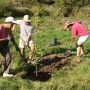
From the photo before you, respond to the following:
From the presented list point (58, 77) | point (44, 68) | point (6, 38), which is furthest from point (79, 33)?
point (6, 38)

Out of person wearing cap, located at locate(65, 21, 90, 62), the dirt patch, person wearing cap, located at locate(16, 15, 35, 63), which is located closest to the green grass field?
the dirt patch

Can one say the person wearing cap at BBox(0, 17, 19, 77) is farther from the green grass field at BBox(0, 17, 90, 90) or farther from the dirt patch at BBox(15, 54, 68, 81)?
the dirt patch at BBox(15, 54, 68, 81)

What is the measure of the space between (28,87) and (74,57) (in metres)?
3.22

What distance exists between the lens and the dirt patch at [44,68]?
45.7 ft

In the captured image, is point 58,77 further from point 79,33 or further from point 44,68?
point 79,33

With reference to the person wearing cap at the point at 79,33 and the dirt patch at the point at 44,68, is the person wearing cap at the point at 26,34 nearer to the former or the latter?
the dirt patch at the point at 44,68

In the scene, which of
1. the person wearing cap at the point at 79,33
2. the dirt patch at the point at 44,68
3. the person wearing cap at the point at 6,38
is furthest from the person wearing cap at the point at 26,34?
the person wearing cap at the point at 6,38

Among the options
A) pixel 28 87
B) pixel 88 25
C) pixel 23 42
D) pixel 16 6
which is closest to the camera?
pixel 28 87

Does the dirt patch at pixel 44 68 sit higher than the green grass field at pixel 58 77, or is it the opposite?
the green grass field at pixel 58 77

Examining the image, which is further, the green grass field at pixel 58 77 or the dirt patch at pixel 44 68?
the dirt patch at pixel 44 68

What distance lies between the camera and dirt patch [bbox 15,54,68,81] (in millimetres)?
13922

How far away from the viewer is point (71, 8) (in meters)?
26.8

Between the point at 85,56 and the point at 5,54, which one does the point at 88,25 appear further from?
the point at 5,54

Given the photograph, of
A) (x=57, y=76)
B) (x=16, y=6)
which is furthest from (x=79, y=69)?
(x=16, y=6)
